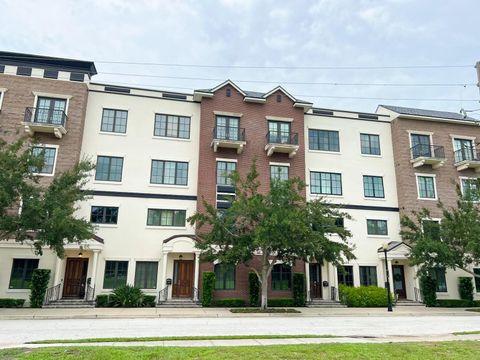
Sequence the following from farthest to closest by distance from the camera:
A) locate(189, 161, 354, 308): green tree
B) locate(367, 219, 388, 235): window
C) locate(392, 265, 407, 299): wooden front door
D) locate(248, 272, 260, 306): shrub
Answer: locate(367, 219, 388, 235): window
locate(392, 265, 407, 299): wooden front door
locate(248, 272, 260, 306): shrub
locate(189, 161, 354, 308): green tree

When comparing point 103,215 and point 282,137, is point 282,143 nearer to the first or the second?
point 282,137

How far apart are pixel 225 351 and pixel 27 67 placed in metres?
22.6

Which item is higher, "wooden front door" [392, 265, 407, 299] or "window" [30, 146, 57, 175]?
"window" [30, 146, 57, 175]

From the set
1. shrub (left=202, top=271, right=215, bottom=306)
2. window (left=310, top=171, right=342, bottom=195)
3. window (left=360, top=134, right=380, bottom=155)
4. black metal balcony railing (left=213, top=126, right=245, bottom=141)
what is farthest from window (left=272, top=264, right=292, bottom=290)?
window (left=360, top=134, right=380, bottom=155)

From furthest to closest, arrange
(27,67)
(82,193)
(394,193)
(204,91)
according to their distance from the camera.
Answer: (394,193), (204,91), (27,67), (82,193)

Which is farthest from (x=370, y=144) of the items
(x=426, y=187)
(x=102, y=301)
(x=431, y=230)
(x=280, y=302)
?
(x=102, y=301)

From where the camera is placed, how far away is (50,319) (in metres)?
14.8

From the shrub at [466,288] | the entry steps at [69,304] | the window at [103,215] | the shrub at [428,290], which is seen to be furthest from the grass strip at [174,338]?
the shrub at [466,288]

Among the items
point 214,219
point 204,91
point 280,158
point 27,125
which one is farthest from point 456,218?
point 27,125

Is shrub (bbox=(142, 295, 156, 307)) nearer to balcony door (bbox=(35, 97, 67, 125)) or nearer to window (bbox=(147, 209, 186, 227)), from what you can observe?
window (bbox=(147, 209, 186, 227))

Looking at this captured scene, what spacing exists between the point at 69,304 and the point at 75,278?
2.11 metres

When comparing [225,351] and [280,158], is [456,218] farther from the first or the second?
[225,351]

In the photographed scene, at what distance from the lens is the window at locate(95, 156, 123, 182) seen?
22500 millimetres

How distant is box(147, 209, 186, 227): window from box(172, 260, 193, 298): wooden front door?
240 centimetres
